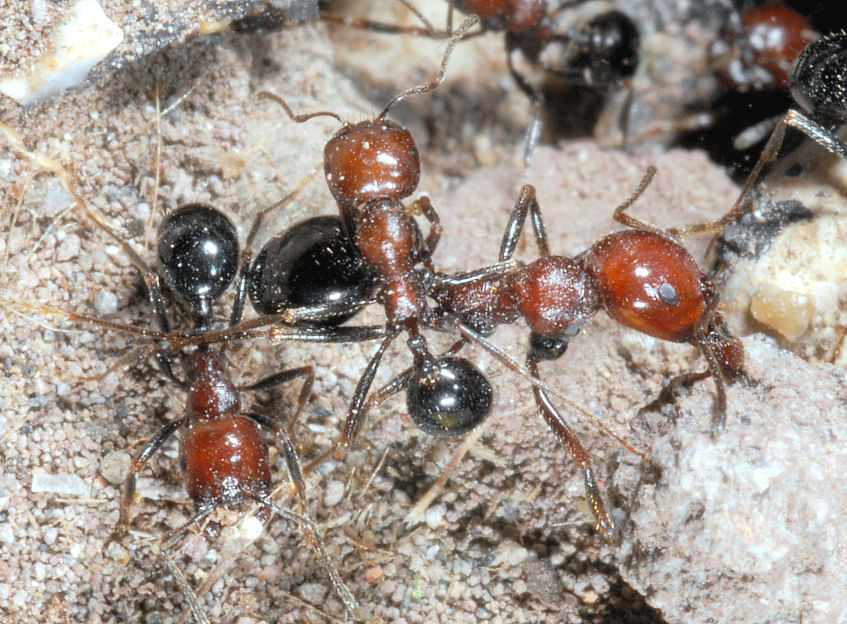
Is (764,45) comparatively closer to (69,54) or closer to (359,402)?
(359,402)

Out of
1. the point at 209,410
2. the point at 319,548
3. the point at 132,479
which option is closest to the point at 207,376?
the point at 209,410

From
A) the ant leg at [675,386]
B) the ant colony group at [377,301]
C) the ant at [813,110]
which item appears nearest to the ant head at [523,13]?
the ant colony group at [377,301]

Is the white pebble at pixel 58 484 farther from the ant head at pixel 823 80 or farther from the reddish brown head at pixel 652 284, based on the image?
the ant head at pixel 823 80

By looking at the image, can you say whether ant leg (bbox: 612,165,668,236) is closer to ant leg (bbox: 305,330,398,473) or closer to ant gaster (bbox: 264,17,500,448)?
ant gaster (bbox: 264,17,500,448)

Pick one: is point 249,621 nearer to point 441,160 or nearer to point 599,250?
point 599,250

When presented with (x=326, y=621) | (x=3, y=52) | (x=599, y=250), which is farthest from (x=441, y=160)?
(x=326, y=621)
